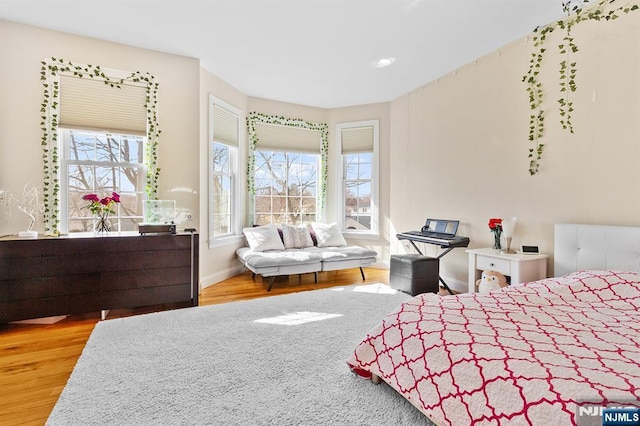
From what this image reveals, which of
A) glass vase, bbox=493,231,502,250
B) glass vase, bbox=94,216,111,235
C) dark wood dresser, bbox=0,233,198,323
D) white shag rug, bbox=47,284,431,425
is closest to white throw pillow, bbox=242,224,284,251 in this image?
dark wood dresser, bbox=0,233,198,323

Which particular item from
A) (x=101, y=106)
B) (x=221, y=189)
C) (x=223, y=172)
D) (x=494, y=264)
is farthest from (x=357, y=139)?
(x=101, y=106)

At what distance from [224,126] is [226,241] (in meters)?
1.71

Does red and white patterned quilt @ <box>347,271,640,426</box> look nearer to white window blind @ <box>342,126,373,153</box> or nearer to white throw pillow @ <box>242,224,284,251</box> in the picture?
white throw pillow @ <box>242,224,284,251</box>

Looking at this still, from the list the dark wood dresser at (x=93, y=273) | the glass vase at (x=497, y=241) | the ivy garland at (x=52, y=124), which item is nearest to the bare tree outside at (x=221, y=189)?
the dark wood dresser at (x=93, y=273)

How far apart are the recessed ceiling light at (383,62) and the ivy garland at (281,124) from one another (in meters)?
1.86

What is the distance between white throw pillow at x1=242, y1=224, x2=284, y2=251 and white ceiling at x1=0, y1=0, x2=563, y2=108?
7.33ft

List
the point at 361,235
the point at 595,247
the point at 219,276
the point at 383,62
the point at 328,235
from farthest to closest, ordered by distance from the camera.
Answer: the point at 361,235
the point at 328,235
the point at 219,276
the point at 383,62
the point at 595,247

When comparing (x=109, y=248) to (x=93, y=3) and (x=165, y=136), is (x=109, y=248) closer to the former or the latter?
(x=165, y=136)

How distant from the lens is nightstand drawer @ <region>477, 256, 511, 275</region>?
306 cm

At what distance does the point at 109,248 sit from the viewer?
3.06 metres

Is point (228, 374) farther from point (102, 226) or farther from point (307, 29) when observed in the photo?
point (307, 29)

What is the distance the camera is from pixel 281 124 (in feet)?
17.9

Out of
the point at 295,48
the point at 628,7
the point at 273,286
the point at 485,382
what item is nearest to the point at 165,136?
the point at 295,48

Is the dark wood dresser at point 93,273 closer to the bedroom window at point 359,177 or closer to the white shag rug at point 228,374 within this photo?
the white shag rug at point 228,374
